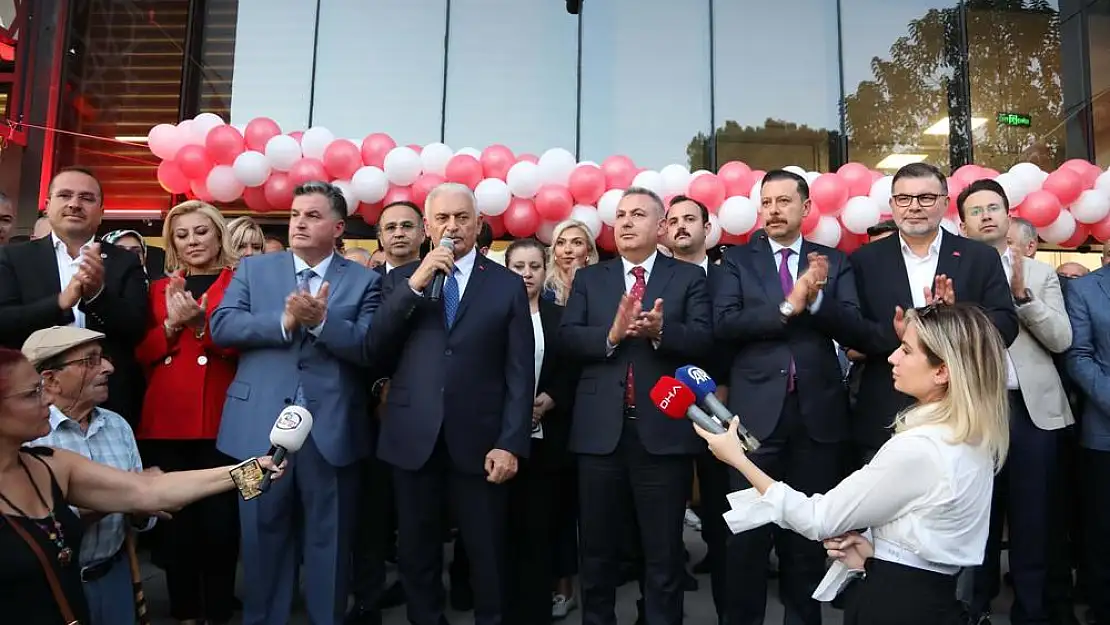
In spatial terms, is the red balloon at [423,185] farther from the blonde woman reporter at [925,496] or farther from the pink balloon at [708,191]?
the blonde woman reporter at [925,496]

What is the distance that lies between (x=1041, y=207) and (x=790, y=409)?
4.71 metres

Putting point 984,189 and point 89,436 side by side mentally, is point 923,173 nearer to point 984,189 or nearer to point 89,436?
point 984,189

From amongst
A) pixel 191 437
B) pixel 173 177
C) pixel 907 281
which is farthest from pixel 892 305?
pixel 173 177

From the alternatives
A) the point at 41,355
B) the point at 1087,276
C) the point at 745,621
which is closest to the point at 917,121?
the point at 1087,276

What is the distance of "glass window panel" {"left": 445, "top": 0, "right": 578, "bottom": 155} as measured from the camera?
30.5ft

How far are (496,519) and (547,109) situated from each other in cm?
716

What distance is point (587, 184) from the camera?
21.0 feet

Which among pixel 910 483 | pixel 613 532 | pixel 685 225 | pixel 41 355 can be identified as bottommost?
pixel 613 532

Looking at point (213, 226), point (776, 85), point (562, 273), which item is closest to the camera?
point (213, 226)

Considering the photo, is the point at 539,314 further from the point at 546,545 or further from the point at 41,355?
the point at 41,355

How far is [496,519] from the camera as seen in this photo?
310cm

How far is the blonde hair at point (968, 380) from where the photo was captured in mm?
1896

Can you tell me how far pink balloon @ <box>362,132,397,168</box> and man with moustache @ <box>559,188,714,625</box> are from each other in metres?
3.81

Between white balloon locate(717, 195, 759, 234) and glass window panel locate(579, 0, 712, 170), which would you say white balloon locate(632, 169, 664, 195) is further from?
glass window panel locate(579, 0, 712, 170)
